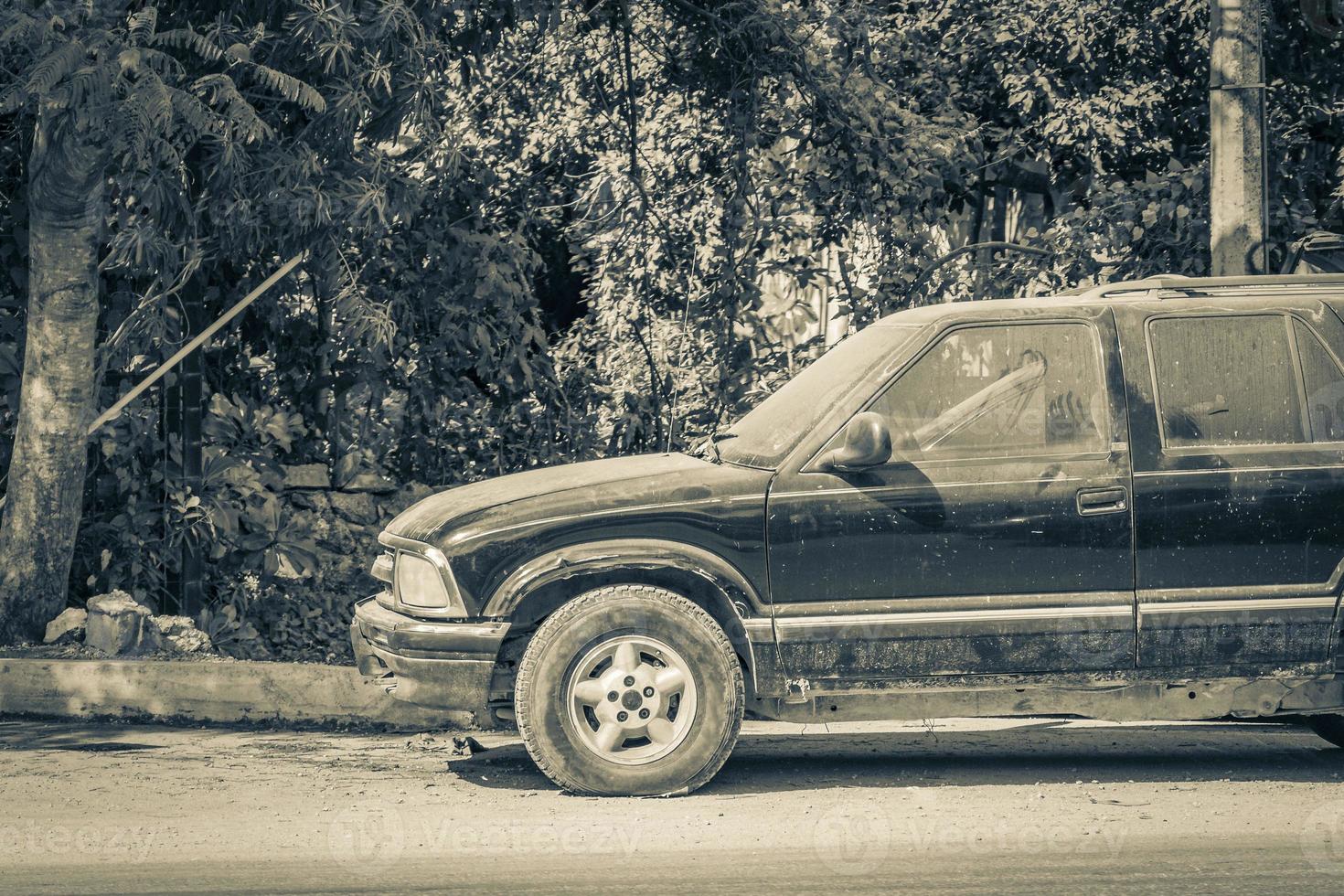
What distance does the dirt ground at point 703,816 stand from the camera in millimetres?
5371

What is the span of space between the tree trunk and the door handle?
5.60 metres

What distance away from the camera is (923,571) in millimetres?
6504

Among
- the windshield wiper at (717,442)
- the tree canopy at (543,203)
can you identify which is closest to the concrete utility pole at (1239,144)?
the tree canopy at (543,203)

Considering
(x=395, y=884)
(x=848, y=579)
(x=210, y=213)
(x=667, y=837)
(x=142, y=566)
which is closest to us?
(x=395, y=884)

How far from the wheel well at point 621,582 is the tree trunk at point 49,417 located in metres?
3.87

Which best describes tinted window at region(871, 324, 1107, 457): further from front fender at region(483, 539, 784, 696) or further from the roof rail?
front fender at region(483, 539, 784, 696)

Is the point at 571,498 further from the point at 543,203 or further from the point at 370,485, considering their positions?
the point at 543,203

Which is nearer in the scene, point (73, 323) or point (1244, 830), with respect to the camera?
point (1244, 830)

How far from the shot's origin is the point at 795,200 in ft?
37.5

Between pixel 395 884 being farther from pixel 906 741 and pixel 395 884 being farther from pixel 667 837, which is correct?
pixel 906 741

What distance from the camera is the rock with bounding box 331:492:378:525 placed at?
1175 cm

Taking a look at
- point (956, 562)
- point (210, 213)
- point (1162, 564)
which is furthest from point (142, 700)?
point (1162, 564)

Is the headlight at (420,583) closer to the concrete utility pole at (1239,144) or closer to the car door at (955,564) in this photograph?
the car door at (955,564)

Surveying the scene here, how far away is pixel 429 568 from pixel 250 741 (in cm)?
171
